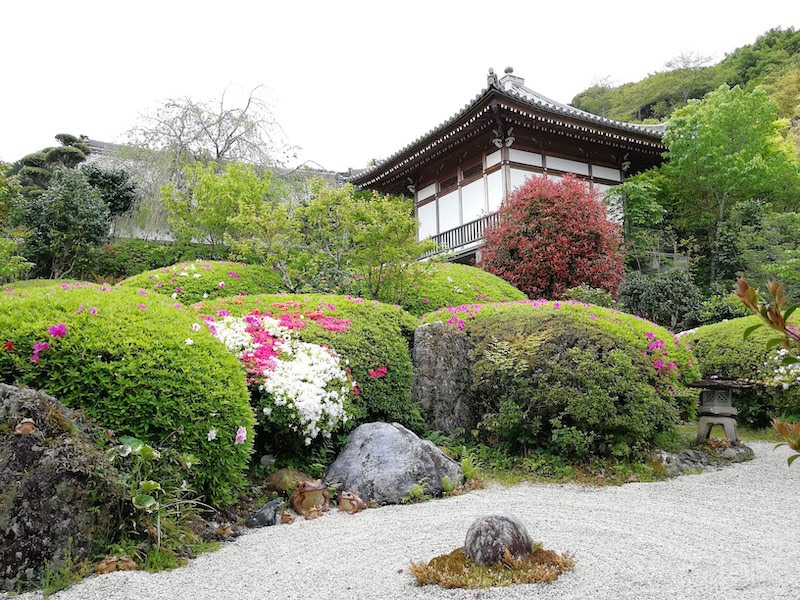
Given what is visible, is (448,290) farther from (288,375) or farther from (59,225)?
(59,225)

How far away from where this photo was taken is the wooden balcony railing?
15.0 metres

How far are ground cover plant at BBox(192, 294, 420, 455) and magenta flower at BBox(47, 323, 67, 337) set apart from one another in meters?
1.38

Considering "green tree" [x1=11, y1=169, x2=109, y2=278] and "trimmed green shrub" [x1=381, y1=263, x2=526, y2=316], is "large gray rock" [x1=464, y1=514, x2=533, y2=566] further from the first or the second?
"green tree" [x1=11, y1=169, x2=109, y2=278]

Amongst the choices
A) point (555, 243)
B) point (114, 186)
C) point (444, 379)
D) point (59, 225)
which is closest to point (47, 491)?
point (444, 379)

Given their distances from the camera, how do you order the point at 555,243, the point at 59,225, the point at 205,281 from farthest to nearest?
the point at 59,225 → the point at 555,243 → the point at 205,281

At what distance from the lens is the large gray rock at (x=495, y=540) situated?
10.2 feet

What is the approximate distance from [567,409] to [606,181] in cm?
1263

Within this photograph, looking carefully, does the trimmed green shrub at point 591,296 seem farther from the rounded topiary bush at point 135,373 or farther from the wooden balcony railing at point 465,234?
the rounded topiary bush at point 135,373

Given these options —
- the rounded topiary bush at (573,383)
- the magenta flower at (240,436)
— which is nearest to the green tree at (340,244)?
the rounded topiary bush at (573,383)

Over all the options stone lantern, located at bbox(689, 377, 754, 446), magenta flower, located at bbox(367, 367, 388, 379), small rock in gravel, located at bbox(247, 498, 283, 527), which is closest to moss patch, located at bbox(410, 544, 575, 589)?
small rock in gravel, located at bbox(247, 498, 283, 527)

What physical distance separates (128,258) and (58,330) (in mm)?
11707

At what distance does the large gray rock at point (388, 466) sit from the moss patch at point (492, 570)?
1505 millimetres

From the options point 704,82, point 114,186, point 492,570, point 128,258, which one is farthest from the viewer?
point 704,82

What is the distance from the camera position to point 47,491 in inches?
122
